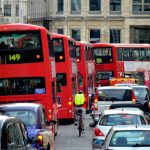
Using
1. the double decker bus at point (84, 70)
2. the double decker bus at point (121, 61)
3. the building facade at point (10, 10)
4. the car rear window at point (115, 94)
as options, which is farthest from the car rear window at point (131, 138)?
the building facade at point (10, 10)

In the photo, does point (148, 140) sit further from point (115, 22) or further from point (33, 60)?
point (115, 22)

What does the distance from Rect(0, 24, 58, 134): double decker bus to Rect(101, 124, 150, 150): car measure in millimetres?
13202

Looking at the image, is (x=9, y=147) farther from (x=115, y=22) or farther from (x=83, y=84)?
(x=115, y=22)

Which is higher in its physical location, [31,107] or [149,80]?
[31,107]

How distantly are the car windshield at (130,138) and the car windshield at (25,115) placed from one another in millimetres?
5012

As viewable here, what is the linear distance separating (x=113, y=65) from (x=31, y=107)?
4855cm

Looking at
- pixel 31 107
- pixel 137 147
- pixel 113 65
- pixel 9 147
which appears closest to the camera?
pixel 9 147

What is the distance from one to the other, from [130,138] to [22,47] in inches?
559

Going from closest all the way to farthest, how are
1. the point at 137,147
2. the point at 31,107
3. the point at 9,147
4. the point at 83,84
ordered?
1. the point at 9,147
2. the point at 137,147
3. the point at 31,107
4. the point at 83,84

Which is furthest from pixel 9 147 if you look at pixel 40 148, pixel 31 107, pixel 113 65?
pixel 113 65

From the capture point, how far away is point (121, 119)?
2403 cm

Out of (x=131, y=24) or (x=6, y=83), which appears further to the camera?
(x=131, y=24)

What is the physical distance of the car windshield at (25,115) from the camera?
2269 cm

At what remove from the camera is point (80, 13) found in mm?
106875
